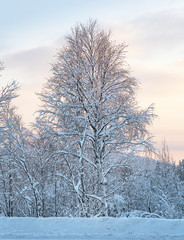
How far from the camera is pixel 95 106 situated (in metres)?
12.4

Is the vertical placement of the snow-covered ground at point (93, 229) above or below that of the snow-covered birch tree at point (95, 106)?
below

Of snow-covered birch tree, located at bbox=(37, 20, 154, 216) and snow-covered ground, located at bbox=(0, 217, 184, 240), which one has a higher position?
snow-covered birch tree, located at bbox=(37, 20, 154, 216)

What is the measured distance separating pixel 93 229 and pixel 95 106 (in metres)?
5.92

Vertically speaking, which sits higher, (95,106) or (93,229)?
(95,106)

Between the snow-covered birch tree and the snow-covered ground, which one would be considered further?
the snow-covered birch tree

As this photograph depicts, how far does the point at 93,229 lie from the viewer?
7582mm

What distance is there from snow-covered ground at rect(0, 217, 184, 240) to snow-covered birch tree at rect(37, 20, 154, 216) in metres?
3.82

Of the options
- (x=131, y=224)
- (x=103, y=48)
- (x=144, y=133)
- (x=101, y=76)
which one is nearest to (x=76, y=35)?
(x=103, y=48)

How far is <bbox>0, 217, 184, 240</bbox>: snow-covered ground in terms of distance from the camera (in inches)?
271

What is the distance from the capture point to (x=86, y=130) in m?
12.3

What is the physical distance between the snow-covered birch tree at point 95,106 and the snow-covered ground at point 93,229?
3.82 meters

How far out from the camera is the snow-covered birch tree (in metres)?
12.1

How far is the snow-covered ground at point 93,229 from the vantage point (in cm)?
689

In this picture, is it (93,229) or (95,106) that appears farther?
(95,106)
